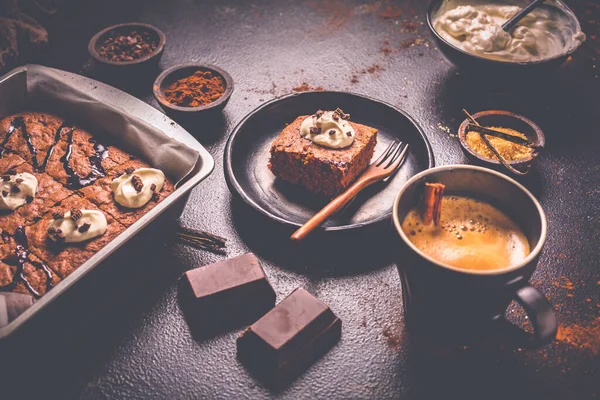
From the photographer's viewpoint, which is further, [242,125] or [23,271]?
[242,125]

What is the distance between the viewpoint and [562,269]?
2027mm

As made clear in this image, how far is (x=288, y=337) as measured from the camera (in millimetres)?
1649

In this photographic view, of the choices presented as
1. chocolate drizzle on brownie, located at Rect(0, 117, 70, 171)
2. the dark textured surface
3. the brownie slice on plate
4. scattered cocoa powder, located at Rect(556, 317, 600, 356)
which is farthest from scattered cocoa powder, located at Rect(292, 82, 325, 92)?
scattered cocoa powder, located at Rect(556, 317, 600, 356)

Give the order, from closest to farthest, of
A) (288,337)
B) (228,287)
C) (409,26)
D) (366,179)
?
(288,337)
(228,287)
(366,179)
(409,26)

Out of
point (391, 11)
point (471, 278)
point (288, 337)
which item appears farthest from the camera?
point (391, 11)

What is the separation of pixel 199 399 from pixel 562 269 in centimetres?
142

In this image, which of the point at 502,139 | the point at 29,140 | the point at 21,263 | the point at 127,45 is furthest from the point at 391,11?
the point at 21,263

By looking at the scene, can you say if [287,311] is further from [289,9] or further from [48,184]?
[289,9]

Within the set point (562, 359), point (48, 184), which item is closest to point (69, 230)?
point (48, 184)

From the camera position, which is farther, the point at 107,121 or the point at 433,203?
the point at 107,121

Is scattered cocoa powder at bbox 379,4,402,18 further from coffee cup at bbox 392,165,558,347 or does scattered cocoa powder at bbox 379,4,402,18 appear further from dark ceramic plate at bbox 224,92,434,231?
coffee cup at bbox 392,165,558,347

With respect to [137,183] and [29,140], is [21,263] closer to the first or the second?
[137,183]

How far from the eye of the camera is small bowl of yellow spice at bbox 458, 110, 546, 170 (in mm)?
2209

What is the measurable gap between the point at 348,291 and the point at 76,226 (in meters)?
1.06
